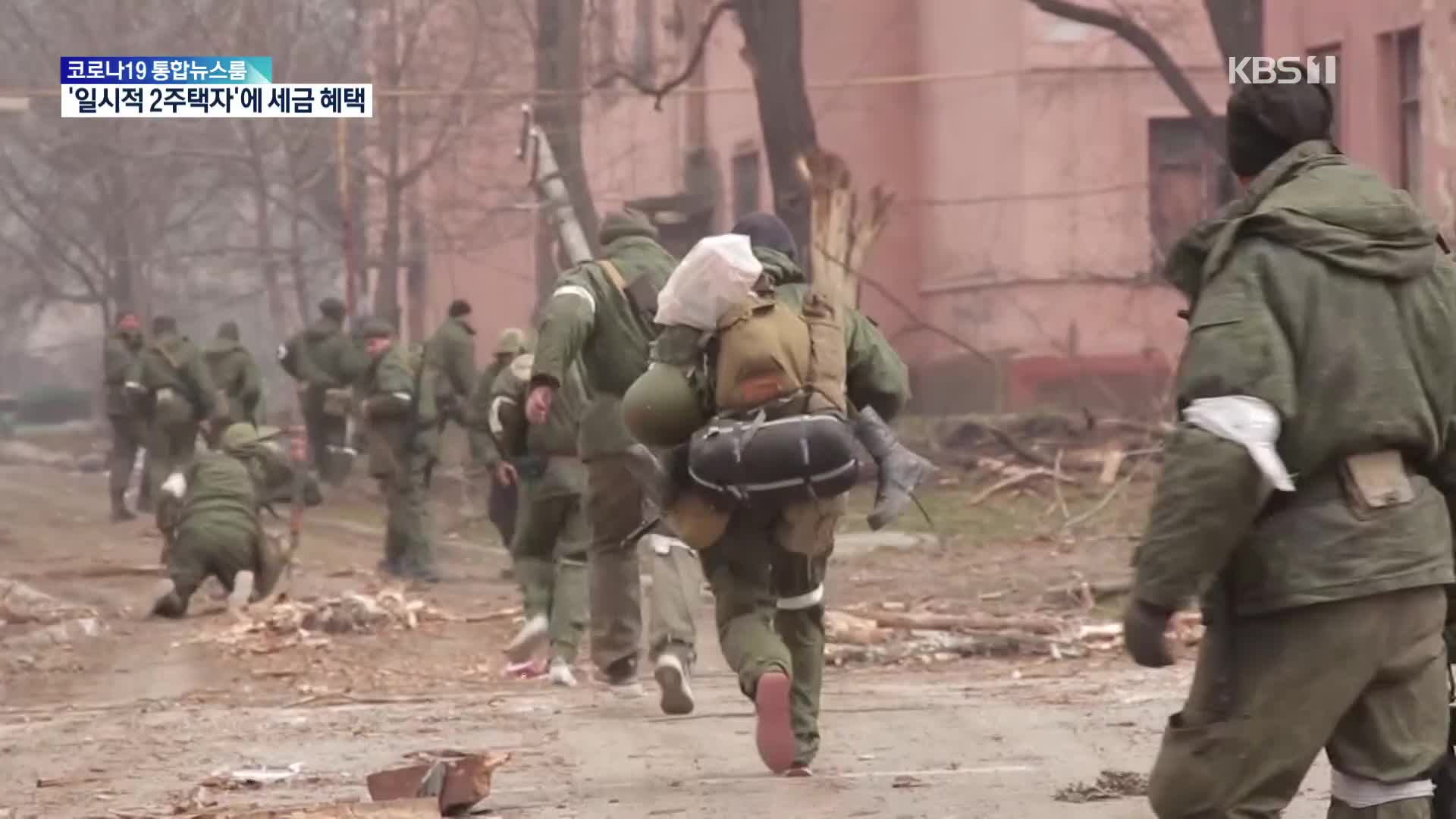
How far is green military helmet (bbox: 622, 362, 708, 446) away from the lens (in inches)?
307

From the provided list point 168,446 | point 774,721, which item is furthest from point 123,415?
point 774,721

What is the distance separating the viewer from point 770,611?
314 inches

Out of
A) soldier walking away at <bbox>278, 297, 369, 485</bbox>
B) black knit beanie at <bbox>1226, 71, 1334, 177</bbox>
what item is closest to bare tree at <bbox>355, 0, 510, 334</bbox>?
soldier walking away at <bbox>278, 297, 369, 485</bbox>

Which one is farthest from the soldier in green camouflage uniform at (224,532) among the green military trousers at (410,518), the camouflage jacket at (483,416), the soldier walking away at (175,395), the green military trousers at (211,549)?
the soldier walking away at (175,395)

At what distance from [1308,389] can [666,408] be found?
3.08 meters

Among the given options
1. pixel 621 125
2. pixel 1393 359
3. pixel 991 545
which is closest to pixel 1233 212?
pixel 1393 359

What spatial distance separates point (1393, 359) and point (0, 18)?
1194 inches

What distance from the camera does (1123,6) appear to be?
2991 centimetres

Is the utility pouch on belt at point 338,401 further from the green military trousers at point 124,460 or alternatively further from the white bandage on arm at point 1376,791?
the white bandage on arm at point 1376,791

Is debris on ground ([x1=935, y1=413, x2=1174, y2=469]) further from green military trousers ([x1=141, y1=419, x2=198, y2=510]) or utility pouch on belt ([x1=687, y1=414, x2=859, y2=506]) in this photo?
utility pouch on belt ([x1=687, y1=414, x2=859, y2=506])

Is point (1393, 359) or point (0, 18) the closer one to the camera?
point (1393, 359)

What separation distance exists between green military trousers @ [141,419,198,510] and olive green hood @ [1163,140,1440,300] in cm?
1716

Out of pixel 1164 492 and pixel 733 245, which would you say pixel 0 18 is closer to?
pixel 733 245

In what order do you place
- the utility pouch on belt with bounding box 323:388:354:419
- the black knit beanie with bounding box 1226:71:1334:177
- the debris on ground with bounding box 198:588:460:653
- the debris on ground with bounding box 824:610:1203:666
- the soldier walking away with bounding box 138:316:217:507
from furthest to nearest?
1. the utility pouch on belt with bounding box 323:388:354:419
2. the soldier walking away with bounding box 138:316:217:507
3. the debris on ground with bounding box 198:588:460:653
4. the debris on ground with bounding box 824:610:1203:666
5. the black knit beanie with bounding box 1226:71:1334:177
